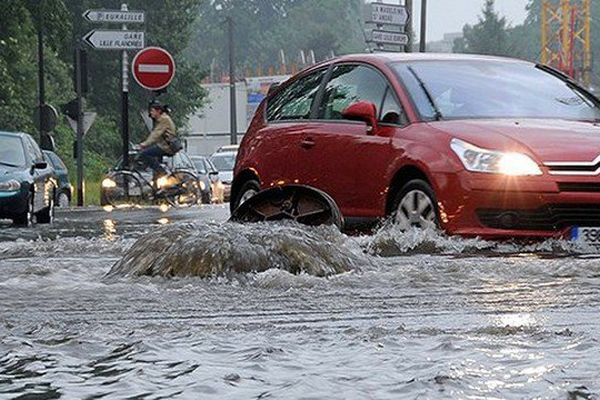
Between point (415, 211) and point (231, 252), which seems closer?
point (231, 252)

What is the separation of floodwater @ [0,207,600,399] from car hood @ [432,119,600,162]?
527 mm

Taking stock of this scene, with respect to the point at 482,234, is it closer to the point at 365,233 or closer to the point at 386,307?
the point at 365,233

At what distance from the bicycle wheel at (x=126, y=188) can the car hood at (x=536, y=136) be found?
15.3 m

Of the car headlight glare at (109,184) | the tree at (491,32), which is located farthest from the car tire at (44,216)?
the tree at (491,32)

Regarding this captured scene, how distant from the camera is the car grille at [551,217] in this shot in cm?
925

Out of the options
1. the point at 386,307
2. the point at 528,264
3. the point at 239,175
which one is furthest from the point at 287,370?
the point at 239,175

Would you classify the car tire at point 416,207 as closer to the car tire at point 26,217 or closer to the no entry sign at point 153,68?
the car tire at point 26,217

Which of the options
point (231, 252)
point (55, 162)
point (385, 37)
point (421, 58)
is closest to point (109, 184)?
point (55, 162)

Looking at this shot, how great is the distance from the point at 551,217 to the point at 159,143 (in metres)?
16.0

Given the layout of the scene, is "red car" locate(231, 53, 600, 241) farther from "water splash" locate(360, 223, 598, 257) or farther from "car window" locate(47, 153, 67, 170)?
"car window" locate(47, 153, 67, 170)

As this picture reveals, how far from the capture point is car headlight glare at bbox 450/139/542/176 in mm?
9297

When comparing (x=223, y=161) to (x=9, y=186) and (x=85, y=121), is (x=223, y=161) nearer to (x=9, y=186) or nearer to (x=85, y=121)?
(x=85, y=121)

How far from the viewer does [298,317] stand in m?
6.05

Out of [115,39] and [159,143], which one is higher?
[115,39]
